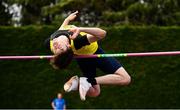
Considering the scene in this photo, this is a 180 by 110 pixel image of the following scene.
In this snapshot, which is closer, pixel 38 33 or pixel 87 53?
pixel 87 53

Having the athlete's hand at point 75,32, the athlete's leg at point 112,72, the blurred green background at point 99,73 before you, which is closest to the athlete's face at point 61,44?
the athlete's hand at point 75,32

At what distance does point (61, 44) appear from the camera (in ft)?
22.9

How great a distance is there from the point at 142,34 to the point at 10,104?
418 centimetres

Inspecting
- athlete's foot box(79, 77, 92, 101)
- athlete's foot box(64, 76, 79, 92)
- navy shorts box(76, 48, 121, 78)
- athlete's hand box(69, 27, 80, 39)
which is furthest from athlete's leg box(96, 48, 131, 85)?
athlete's hand box(69, 27, 80, 39)

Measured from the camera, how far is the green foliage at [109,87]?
16.2 m

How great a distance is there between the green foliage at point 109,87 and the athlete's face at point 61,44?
9.20 meters

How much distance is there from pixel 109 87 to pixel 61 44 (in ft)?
30.9

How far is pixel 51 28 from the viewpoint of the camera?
16250 millimetres

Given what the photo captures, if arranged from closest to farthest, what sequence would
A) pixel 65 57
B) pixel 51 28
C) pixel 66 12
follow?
pixel 65 57
pixel 51 28
pixel 66 12

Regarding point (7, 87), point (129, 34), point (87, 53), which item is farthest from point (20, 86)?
point (87, 53)

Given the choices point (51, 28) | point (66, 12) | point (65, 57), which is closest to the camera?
point (65, 57)

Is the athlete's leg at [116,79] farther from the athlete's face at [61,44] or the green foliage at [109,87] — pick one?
the green foliage at [109,87]

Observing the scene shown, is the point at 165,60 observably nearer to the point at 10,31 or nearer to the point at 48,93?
the point at 48,93

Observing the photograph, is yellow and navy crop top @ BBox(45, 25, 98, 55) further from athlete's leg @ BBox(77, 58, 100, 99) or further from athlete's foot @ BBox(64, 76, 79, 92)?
athlete's foot @ BBox(64, 76, 79, 92)
